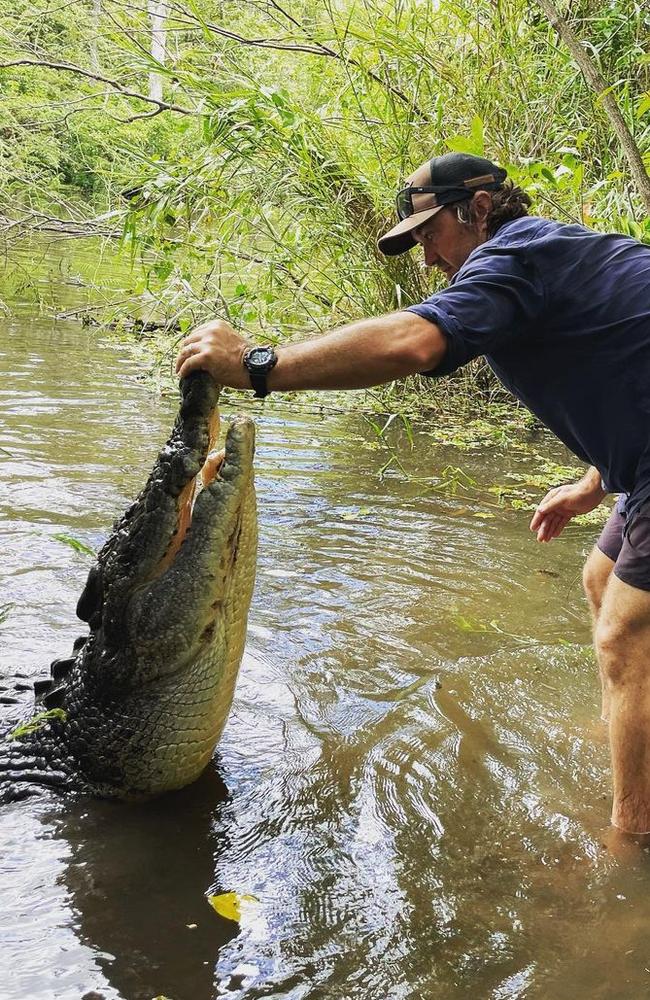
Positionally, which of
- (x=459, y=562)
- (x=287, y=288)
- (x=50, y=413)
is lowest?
(x=459, y=562)

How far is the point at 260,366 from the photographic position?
1.98 m

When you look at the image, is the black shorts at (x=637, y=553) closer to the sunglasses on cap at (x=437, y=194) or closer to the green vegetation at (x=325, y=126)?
the sunglasses on cap at (x=437, y=194)

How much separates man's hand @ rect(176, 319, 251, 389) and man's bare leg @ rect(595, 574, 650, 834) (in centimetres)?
114

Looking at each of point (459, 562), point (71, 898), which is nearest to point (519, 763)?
point (71, 898)

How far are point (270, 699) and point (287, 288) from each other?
3432 millimetres

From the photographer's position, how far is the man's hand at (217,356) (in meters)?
2.00

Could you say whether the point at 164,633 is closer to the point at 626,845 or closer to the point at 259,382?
the point at 259,382

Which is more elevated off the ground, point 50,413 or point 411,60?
point 411,60

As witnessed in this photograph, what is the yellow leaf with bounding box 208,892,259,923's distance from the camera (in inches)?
74.3

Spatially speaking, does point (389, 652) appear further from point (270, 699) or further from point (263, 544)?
point (263, 544)

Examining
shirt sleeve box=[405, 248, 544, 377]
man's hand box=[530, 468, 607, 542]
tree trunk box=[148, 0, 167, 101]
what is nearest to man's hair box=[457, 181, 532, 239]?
shirt sleeve box=[405, 248, 544, 377]

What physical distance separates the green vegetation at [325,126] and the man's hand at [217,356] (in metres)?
2.81

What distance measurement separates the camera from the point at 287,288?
5.68 meters

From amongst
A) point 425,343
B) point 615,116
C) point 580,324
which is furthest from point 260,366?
point 615,116
